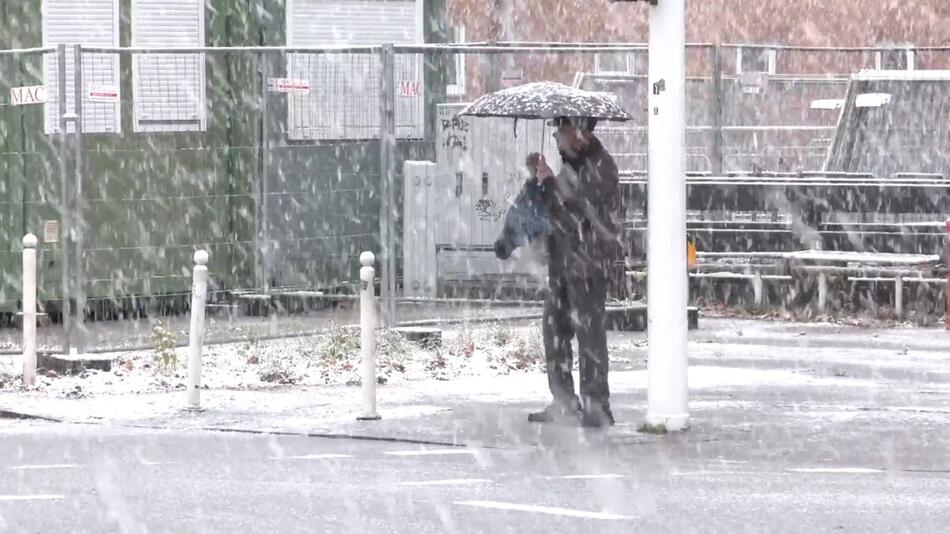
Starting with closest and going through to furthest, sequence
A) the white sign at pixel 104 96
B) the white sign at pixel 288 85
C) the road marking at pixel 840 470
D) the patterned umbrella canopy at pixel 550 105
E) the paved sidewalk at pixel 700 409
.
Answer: the road marking at pixel 840 470
the paved sidewalk at pixel 700 409
the patterned umbrella canopy at pixel 550 105
the white sign at pixel 104 96
the white sign at pixel 288 85

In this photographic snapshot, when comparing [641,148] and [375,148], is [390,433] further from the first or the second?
[641,148]

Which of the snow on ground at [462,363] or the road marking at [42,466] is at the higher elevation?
the snow on ground at [462,363]

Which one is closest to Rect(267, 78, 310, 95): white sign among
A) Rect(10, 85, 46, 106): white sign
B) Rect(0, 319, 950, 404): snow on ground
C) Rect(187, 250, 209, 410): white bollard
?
Rect(10, 85, 46, 106): white sign

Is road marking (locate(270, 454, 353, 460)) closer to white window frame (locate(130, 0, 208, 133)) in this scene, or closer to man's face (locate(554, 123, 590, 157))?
man's face (locate(554, 123, 590, 157))

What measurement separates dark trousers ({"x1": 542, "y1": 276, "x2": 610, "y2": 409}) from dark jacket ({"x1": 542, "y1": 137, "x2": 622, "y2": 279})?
9 centimetres

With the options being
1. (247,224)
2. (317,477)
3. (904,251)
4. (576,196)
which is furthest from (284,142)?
(317,477)

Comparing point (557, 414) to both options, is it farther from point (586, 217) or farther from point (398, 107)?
point (398, 107)

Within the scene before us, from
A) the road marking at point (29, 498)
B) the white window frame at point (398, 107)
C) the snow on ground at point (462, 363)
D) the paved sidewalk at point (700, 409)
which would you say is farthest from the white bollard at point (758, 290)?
the road marking at point (29, 498)

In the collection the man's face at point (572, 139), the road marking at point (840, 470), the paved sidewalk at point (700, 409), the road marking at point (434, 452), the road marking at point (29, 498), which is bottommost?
the road marking at point (840, 470)

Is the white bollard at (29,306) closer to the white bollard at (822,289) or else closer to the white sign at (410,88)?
the white sign at (410,88)

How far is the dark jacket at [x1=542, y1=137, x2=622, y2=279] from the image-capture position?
43.1 feet

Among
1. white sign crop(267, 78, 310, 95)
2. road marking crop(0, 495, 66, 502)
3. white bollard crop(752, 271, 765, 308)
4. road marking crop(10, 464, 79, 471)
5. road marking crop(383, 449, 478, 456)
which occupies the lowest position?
road marking crop(383, 449, 478, 456)

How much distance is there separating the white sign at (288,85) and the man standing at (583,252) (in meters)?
7.63

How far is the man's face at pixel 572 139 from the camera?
1329cm
